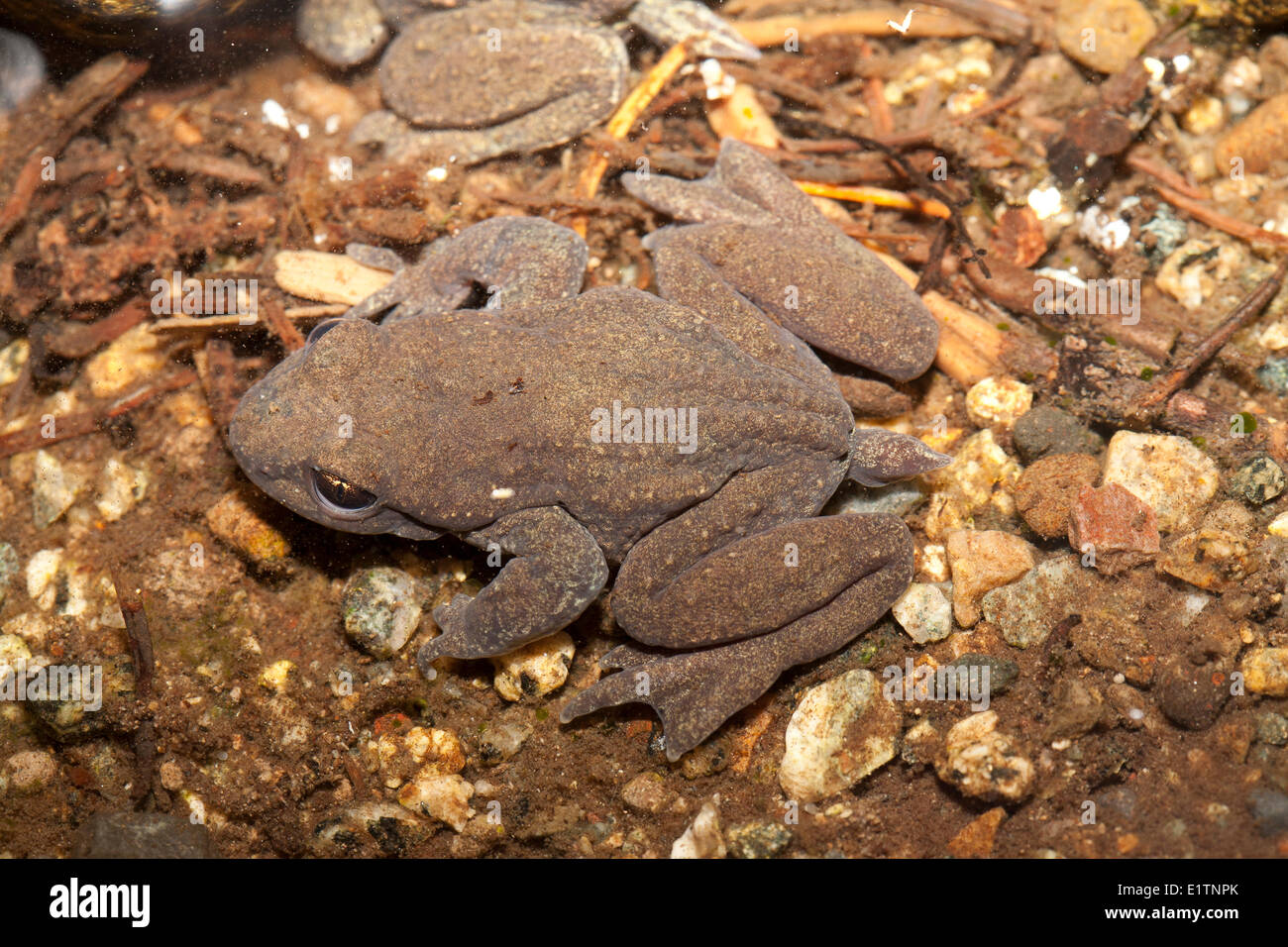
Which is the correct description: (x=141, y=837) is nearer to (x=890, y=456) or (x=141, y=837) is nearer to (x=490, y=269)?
(x=490, y=269)

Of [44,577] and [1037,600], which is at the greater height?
[1037,600]

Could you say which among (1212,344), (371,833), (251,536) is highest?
(1212,344)

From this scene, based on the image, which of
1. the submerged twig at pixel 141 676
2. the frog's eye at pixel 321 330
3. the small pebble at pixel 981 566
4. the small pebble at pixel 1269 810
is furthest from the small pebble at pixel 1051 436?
the submerged twig at pixel 141 676

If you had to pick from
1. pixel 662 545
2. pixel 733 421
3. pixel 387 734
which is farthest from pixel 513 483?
pixel 387 734

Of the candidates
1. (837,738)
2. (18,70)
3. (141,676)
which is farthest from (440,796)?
(18,70)

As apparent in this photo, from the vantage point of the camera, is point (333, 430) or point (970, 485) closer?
point (333, 430)

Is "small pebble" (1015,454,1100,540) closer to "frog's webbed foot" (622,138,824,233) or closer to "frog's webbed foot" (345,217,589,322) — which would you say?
"frog's webbed foot" (622,138,824,233)

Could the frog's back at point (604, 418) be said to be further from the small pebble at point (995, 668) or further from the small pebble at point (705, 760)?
the small pebble at point (995, 668)
